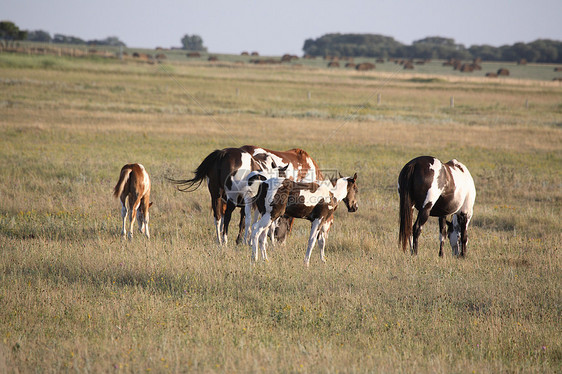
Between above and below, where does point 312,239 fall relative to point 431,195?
below

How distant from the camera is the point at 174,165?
1789 centimetres

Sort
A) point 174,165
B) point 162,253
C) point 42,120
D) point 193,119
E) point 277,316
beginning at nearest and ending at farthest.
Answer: point 277,316 < point 162,253 < point 174,165 < point 42,120 < point 193,119

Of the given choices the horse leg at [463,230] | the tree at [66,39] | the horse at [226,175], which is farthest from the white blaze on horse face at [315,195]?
the tree at [66,39]

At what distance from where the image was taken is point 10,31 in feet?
323

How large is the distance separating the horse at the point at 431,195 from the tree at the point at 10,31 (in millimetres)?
108699

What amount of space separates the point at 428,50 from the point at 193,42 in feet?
265

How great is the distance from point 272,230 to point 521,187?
33.2ft

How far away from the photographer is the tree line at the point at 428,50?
139m

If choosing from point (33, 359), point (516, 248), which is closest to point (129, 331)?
point (33, 359)

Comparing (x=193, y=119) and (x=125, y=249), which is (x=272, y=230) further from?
(x=193, y=119)

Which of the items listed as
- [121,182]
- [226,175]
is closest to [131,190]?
[121,182]

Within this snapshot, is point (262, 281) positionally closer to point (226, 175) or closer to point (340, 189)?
point (340, 189)

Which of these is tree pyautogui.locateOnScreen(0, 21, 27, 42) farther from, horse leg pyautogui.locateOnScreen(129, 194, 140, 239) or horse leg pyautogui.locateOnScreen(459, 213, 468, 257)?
horse leg pyautogui.locateOnScreen(459, 213, 468, 257)

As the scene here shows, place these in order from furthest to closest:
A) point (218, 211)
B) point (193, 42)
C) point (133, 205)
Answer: point (193, 42) < point (133, 205) < point (218, 211)
